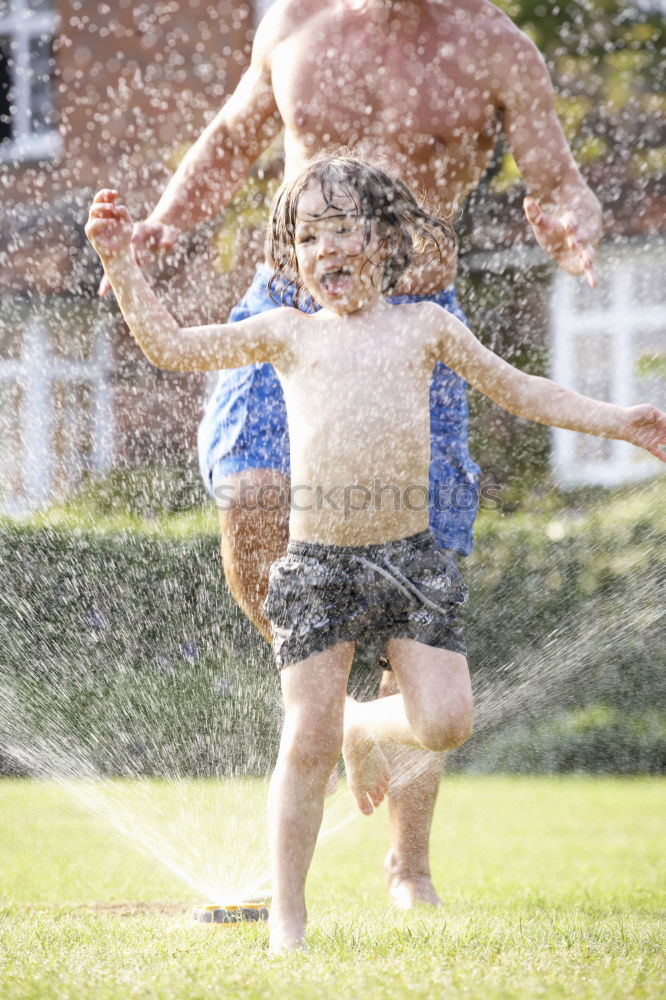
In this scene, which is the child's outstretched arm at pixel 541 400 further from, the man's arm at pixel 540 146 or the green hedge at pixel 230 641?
the green hedge at pixel 230 641

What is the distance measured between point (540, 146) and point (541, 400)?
84 cm

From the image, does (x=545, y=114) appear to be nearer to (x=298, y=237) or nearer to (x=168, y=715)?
(x=298, y=237)

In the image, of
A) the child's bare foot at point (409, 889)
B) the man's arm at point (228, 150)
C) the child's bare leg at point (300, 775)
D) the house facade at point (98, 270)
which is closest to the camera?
the child's bare leg at point (300, 775)

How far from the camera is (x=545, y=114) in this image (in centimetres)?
302

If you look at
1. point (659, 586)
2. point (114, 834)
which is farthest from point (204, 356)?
point (659, 586)

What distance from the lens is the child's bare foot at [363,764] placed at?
8.57 feet

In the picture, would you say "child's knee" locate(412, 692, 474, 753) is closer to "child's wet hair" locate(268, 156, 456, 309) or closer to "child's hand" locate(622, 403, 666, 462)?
"child's hand" locate(622, 403, 666, 462)

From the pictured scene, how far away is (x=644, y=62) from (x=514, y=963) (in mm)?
6915

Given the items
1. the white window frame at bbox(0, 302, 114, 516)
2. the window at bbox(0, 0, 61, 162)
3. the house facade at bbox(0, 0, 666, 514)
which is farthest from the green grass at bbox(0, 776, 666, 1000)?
the window at bbox(0, 0, 61, 162)

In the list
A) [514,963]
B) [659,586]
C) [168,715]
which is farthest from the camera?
[659,586]

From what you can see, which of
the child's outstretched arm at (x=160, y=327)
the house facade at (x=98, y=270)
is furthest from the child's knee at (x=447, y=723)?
the house facade at (x=98, y=270)

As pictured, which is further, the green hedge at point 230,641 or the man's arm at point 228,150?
the green hedge at point 230,641

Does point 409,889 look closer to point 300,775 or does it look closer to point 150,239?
point 300,775

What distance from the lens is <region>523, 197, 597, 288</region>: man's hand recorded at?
2.80 m
